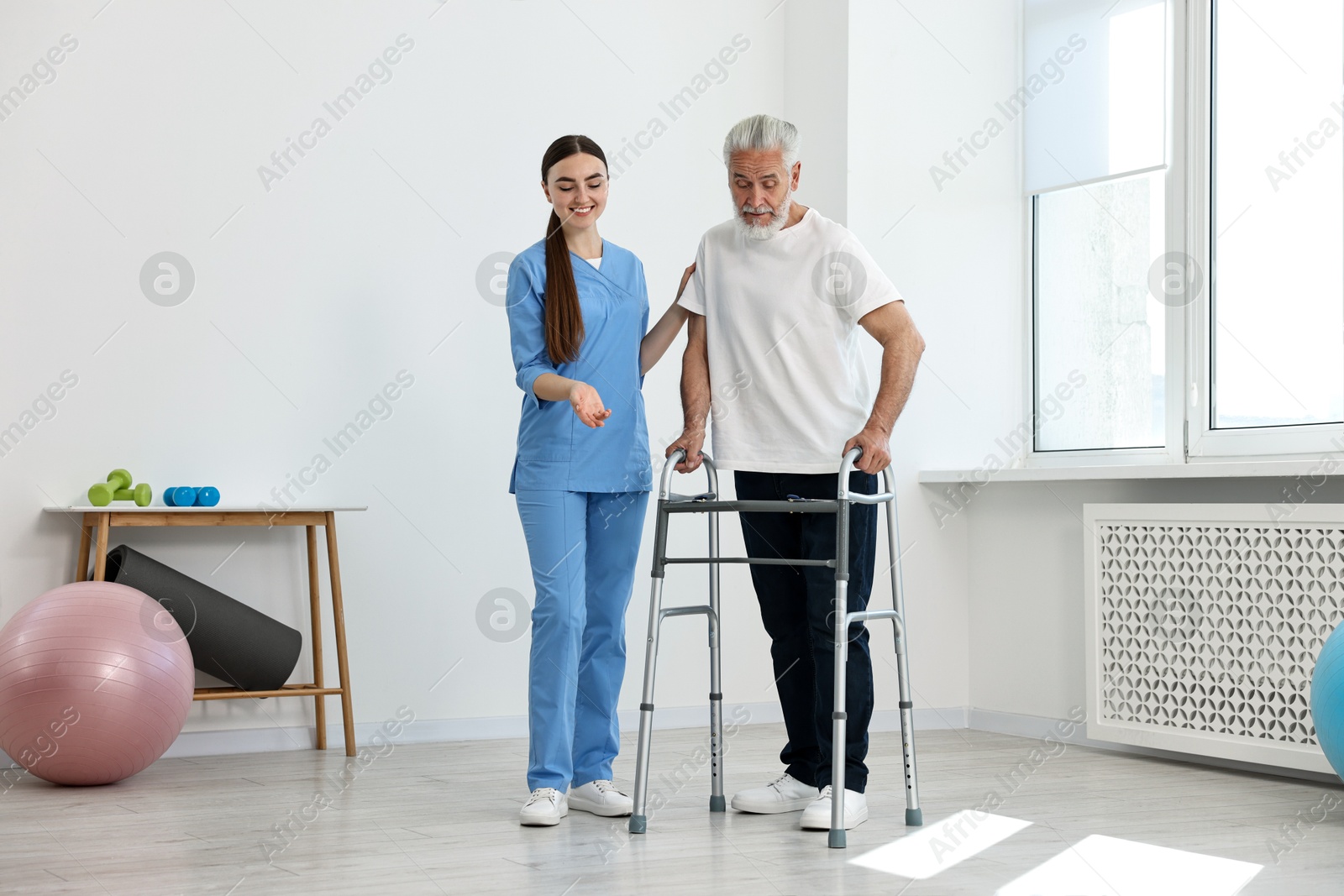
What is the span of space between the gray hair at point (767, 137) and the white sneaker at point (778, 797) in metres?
1.37

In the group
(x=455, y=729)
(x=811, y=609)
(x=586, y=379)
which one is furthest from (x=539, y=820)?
(x=455, y=729)

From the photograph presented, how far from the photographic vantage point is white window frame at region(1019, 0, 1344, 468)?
12.8 feet

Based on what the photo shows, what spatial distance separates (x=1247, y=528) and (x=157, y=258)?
3202mm

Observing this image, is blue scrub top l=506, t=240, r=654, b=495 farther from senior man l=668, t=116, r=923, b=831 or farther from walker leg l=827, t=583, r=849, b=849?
walker leg l=827, t=583, r=849, b=849

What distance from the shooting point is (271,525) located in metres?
3.77

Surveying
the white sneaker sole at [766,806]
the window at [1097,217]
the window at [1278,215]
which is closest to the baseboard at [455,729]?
the white sneaker sole at [766,806]

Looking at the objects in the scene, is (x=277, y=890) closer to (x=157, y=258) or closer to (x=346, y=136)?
(x=157, y=258)

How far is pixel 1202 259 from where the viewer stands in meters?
3.91

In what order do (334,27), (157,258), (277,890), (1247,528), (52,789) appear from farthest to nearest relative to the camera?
(334,27)
(157,258)
(1247,528)
(52,789)
(277,890)

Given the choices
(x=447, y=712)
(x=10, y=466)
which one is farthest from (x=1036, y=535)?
(x=10, y=466)

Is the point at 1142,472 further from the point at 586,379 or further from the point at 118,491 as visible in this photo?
the point at 118,491

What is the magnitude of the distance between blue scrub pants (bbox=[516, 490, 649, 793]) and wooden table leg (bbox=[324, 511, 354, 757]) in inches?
41.4

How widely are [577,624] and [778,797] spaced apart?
1.96 ft

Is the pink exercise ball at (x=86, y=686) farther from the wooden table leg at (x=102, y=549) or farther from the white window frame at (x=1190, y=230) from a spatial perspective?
the white window frame at (x=1190, y=230)
